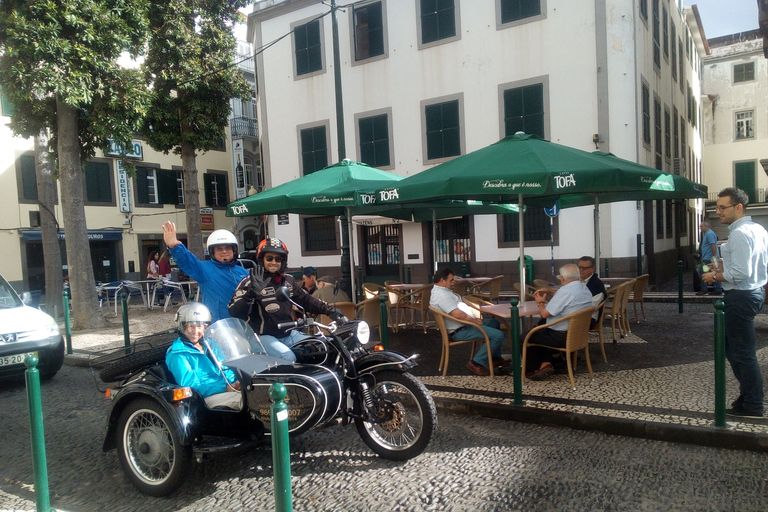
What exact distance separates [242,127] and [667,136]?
1979cm

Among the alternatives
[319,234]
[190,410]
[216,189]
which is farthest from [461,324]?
[216,189]

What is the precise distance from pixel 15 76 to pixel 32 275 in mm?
14871

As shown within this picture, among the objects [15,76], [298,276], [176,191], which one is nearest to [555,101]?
[298,276]

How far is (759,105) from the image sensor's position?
3453 cm

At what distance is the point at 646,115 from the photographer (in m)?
16.0

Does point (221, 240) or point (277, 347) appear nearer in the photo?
point (277, 347)

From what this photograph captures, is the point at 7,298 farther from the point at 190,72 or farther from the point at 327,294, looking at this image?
the point at 190,72

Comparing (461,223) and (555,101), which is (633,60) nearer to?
(555,101)

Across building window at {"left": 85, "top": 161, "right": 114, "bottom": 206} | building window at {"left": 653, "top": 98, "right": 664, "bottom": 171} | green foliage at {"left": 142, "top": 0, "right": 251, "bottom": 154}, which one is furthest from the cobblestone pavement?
building window at {"left": 85, "top": 161, "right": 114, "bottom": 206}

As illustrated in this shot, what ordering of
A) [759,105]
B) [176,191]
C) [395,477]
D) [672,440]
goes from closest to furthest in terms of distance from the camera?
[395,477]
[672,440]
[176,191]
[759,105]

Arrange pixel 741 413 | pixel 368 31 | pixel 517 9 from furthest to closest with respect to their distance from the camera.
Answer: pixel 368 31
pixel 517 9
pixel 741 413

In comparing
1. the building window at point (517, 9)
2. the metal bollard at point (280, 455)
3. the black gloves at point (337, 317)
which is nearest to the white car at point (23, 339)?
the black gloves at point (337, 317)

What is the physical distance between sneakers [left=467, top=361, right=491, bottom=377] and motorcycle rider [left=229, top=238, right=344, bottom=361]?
2.24 m

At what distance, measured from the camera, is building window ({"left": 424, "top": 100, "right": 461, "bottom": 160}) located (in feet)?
55.5
